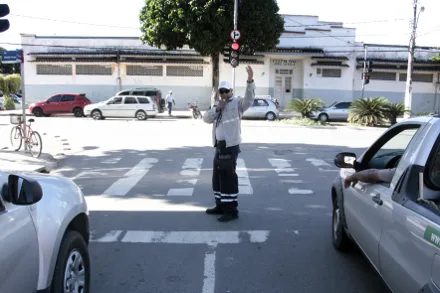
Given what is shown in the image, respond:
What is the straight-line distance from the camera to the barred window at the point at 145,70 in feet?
117

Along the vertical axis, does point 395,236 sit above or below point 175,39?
below

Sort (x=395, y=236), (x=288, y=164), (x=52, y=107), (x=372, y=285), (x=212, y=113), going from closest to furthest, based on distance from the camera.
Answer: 1. (x=395, y=236)
2. (x=372, y=285)
3. (x=212, y=113)
4. (x=288, y=164)
5. (x=52, y=107)

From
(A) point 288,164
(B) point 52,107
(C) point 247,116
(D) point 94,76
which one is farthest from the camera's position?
(D) point 94,76

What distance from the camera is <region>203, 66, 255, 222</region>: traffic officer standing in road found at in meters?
5.85

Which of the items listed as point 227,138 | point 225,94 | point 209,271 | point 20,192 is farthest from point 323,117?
point 20,192

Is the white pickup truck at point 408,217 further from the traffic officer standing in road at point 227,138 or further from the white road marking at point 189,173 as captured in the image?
the white road marking at point 189,173

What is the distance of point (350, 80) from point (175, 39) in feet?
55.9

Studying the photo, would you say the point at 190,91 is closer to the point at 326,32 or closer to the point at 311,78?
the point at 311,78

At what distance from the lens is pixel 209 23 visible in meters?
25.0

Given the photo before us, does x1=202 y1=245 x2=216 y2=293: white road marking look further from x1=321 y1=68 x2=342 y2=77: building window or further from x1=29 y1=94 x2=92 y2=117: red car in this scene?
x1=321 y1=68 x2=342 y2=77: building window

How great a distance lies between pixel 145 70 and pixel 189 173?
27885 mm

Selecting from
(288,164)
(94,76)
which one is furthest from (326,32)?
(288,164)

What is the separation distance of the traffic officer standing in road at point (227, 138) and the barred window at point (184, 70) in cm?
3046

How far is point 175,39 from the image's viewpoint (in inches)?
1069
